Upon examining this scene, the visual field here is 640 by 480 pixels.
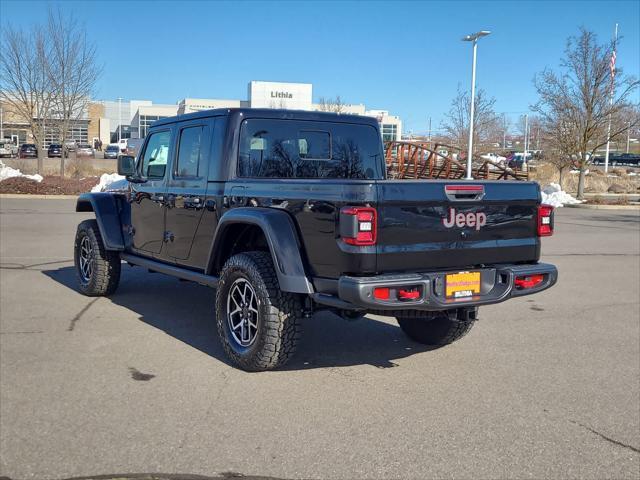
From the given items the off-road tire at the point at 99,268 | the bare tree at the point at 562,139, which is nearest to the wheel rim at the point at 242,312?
the off-road tire at the point at 99,268

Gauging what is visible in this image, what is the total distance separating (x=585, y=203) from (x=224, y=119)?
2409cm

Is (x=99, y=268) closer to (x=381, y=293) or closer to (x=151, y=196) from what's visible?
(x=151, y=196)

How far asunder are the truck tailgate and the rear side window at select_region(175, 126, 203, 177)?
7.53ft

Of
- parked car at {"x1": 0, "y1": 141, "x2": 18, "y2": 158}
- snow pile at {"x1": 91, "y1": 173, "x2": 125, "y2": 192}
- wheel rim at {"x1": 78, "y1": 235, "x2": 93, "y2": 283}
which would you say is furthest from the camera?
parked car at {"x1": 0, "y1": 141, "x2": 18, "y2": 158}

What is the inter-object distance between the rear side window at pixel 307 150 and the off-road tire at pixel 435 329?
149 centimetres

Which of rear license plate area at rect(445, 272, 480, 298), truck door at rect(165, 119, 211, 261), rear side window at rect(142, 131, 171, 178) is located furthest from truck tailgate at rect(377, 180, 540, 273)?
rear side window at rect(142, 131, 171, 178)

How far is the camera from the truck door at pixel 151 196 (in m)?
6.48

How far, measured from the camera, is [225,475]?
3393 mm

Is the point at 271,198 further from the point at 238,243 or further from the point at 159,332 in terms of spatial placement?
the point at 159,332

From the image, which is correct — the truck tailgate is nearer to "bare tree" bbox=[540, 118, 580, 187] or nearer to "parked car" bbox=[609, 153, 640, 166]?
"bare tree" bbox=[540, 118, 580, 187]

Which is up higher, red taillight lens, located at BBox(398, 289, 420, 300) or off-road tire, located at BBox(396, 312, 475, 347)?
red taillight lens, located at BBox(398, 289, 420, 300)

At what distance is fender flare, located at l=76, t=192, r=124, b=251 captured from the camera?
7258mm

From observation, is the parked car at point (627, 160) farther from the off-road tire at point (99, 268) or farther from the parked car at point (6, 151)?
the off-road tire at point (99, 268)

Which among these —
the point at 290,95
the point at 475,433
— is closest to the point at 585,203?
the point at 475,433
